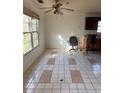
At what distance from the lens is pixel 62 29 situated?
9711 millimetres

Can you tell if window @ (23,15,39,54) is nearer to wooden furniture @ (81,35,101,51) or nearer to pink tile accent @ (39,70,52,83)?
pink tile accent @ (39,70,52,83)

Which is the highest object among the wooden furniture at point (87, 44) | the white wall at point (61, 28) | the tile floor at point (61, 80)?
the white wall at point (61, 28)

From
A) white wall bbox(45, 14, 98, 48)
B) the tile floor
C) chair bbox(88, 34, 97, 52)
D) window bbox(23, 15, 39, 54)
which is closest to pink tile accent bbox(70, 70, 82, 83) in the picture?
the tile floor

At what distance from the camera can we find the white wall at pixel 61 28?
9617 millimetres

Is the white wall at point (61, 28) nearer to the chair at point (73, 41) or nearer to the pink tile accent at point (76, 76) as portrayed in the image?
the chair at point (73, 41)

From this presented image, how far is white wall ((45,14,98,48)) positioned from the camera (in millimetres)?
9617

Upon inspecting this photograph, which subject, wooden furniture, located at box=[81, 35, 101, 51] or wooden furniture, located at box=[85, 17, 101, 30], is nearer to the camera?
wooden furniture, located at box=[81, 35, 101, 51]

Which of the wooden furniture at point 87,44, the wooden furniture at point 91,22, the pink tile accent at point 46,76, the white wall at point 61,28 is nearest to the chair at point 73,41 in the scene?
the wooden furniture at point 87,44

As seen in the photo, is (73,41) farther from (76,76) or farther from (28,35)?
(76,76)

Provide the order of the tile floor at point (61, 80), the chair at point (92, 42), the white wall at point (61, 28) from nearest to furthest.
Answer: the tile floor at point (61, 80) → the chair at point (92, 42) → the white wall at point (61, 28)

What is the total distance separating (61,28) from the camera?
9.70 m
